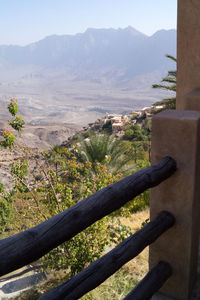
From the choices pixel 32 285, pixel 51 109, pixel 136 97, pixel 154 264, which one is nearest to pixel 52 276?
pixel 32 285

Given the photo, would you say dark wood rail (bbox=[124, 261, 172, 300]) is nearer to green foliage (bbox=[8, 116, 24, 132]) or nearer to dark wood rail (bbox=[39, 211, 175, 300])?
dark wood rail (bbox=[39, 211, 175, 300])

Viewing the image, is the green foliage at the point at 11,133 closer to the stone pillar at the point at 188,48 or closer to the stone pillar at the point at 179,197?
the stone pillar at the point at 188,48

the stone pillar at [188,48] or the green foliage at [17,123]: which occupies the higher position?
the stone pillar at [188,48]

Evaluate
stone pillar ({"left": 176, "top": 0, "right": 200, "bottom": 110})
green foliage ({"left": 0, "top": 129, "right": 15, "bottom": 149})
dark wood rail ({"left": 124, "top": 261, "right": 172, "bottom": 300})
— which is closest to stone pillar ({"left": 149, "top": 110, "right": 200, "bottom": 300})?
dark wood rail ({"left": 124, "top": 261, "right": 172, "bottom": 300})

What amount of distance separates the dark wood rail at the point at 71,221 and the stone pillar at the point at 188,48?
5.64 feet

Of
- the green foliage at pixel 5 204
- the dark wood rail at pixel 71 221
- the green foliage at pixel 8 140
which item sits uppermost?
the dark wood rail at pixel 71 221

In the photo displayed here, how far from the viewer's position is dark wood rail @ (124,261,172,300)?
164cm

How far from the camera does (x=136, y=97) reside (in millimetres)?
185750

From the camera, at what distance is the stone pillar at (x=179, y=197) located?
1601 millimetres

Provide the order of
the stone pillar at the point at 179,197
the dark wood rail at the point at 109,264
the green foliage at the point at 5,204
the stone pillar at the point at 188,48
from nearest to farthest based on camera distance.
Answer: the dark wood rail at the point at 109,264 < the stone pillar at the point at 179,197 < the stone pillar at the point at 188,48 < the green foliage at the point at 5,204

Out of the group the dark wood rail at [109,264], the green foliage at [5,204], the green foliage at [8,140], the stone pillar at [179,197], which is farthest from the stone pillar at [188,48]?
the green foliage at [5,204]

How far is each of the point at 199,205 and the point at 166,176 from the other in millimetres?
378

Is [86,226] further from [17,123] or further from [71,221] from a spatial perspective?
[17,123]

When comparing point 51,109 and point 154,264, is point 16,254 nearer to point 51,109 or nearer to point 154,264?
point 154,264
